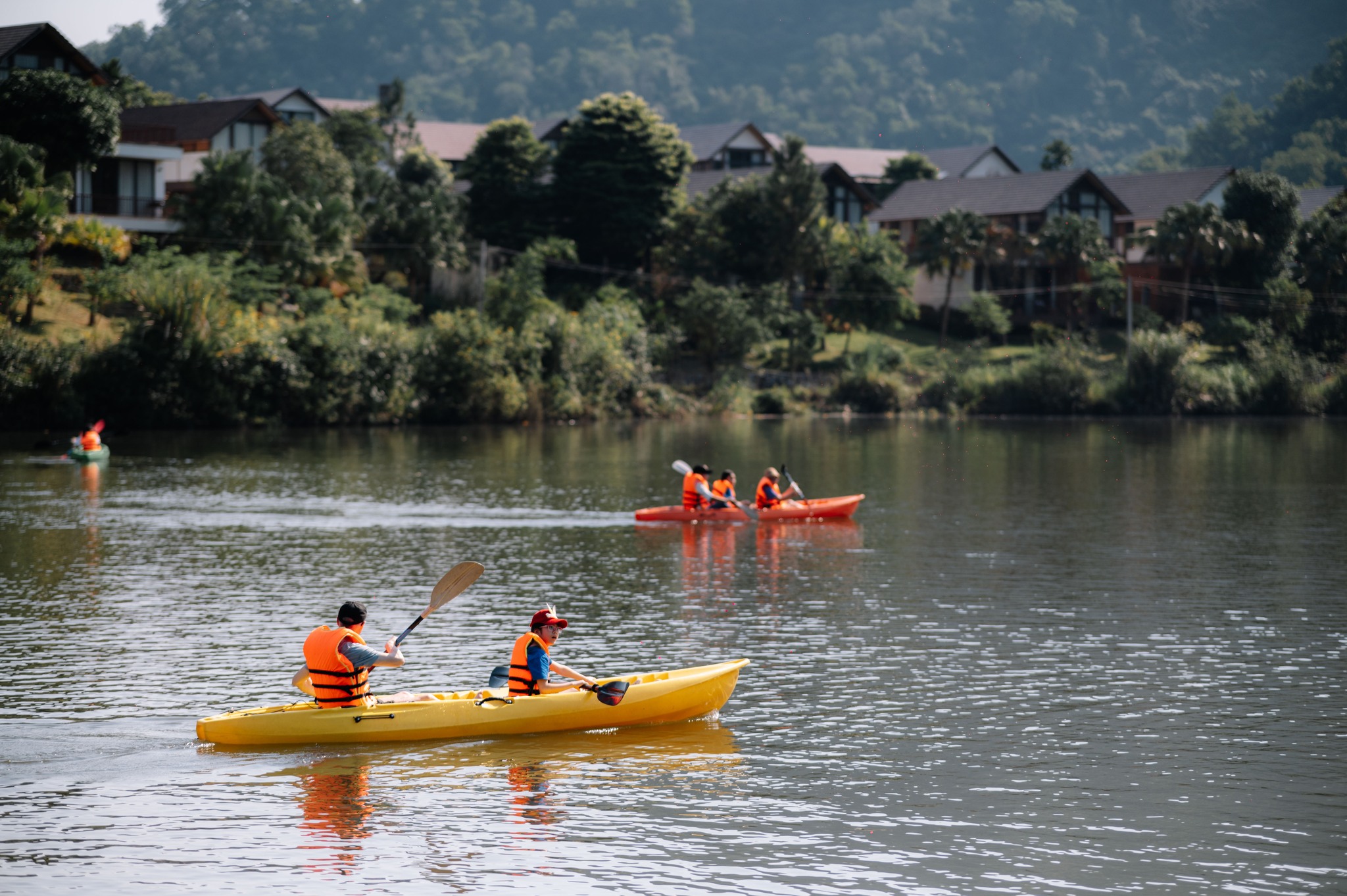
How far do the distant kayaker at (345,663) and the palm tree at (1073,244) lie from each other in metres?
81.0

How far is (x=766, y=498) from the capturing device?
36.6 m

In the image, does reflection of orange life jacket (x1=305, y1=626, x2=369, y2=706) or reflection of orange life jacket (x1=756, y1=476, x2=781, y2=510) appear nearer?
reflection of orange life jacket (x1=305, y1=626, x2=369, y2=706)

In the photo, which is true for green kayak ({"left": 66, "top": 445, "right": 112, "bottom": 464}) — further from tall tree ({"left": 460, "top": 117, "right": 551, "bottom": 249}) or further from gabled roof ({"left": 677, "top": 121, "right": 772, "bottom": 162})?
gabled roof ({"left": 677, "top": 121, "right": 772, "bottom": 162})

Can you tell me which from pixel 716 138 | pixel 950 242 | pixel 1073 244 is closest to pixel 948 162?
pixel 716 138

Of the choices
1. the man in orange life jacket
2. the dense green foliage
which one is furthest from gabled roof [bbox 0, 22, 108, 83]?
the dense green foliage

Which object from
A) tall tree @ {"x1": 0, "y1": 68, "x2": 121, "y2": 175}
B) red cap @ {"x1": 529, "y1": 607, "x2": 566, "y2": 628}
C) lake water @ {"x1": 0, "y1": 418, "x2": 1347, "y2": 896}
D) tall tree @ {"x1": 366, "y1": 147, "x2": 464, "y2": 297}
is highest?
tall tree @ {"x1": 0, "y1": 68, "x2": 121, "y2": 175}

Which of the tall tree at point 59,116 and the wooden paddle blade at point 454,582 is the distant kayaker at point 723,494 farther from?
the tall tree at point 59,116

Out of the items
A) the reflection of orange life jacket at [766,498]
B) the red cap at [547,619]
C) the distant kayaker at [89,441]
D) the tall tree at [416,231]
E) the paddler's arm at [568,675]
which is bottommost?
the paddler's arm at [568,675]

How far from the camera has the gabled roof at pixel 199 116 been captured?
87.9 m

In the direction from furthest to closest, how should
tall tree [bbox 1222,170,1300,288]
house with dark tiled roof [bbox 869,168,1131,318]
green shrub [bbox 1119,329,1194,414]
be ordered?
house with dark tiled roof [bbox 869,168,1131,318]
tall tree [bbox 1222,170,1300,288]
green shrub [bbox 1119,329,1194,414]

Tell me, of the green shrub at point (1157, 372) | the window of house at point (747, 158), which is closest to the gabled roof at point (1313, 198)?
the green shrub at point (1157, 372)

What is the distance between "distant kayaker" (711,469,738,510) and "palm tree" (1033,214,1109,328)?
60.2 m

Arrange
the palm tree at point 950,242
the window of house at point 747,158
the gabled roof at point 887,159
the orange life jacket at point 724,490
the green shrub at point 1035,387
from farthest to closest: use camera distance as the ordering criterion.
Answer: the gabled roof at point 887,159 → the window of house at point 747,158 → the palm tree at point 950,242 → the green shrub at point 1035,387 → the orange life jacket at point 724,490

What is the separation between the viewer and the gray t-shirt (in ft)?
52.3
